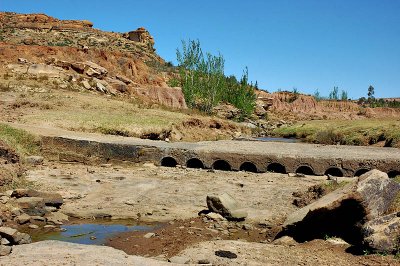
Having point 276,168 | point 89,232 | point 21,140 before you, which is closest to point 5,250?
point 89,232

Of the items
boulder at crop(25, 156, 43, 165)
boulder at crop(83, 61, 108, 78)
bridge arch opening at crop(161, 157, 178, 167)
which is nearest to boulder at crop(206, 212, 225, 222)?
bridge arch opening at crop(161, 157, 178, 167)

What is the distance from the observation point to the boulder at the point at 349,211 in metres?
10.7

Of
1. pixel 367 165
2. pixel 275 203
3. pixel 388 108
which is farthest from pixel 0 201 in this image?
pixel 388 108

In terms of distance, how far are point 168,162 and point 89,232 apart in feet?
43.4

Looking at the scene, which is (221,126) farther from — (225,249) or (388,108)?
(388,108)

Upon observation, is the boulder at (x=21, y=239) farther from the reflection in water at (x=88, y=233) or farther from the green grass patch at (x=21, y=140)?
the green grass patch at (x=21, y=140)

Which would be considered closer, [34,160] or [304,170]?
[34,160]

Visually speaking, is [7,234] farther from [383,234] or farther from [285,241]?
[383,234]

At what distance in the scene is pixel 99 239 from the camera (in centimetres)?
1199

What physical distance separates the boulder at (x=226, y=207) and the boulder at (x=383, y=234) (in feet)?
15.9

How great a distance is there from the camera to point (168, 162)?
2569 cm

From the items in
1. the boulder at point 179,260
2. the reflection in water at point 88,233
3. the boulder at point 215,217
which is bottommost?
the reflection in water at point 88,233

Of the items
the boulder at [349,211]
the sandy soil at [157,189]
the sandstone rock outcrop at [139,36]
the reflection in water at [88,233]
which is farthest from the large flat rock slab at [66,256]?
the sandstone rock outcrop at [139,36]

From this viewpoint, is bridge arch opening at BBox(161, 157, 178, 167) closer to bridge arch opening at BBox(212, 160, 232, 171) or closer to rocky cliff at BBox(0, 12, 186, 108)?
bridge arch opening at BBox(212, 160, 232, 171)
